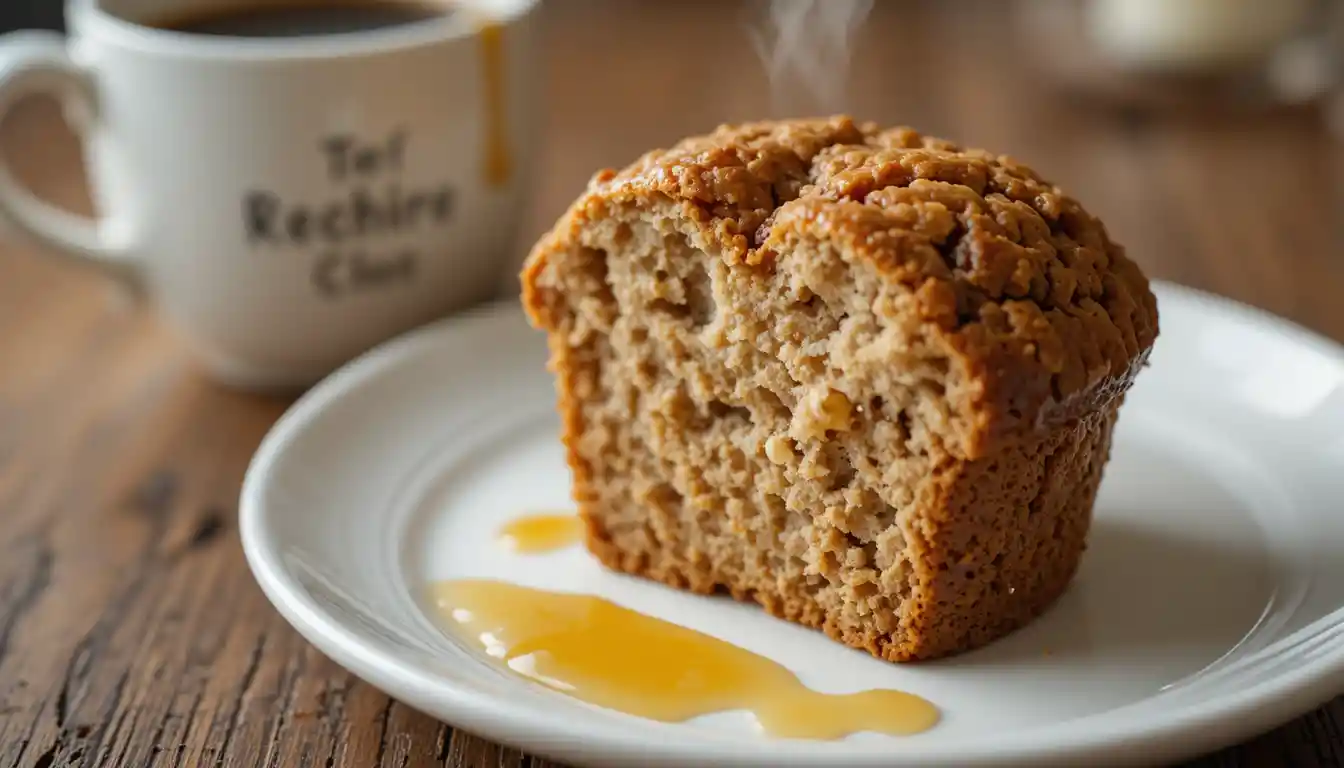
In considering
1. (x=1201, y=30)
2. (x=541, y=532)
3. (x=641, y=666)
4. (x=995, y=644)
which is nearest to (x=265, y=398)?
(x=541, y=532)

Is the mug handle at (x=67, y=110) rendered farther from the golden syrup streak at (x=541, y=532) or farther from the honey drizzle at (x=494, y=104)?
the golden syrup streak at (x=541, y=532)

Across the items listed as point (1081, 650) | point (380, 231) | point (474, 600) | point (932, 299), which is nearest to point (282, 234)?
point (380, 231)

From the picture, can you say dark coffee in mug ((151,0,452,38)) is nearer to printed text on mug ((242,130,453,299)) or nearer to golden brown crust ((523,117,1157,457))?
printed text on mug ((242,130,453,299))

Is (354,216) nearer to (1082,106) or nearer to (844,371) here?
(844,371)

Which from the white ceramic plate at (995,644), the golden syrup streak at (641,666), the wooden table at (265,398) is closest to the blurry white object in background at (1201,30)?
the wooden table at (265,398)

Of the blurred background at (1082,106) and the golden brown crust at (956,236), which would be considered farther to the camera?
the blurred background at (1082,106)

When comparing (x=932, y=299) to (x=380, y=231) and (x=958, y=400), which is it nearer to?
(x=958, y=400)
